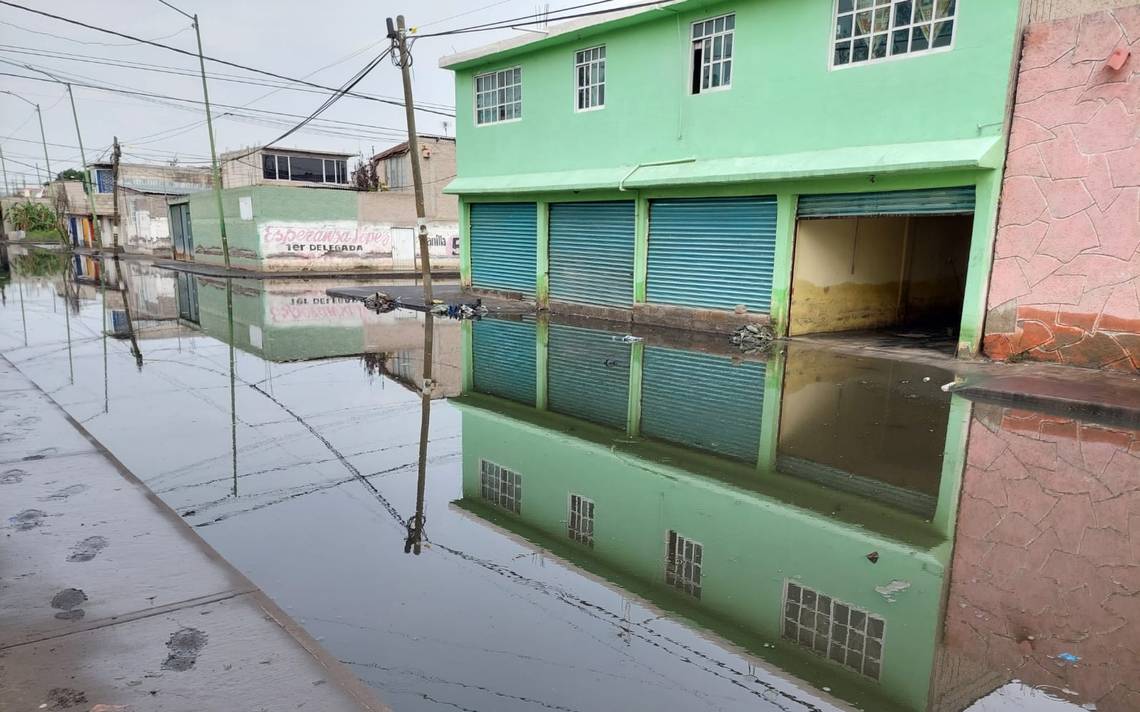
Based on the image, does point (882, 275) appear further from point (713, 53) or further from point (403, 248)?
point (403, 248)

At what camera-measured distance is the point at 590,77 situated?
16859 millimetres

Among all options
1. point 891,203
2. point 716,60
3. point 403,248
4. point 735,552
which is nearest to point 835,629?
point 735,552

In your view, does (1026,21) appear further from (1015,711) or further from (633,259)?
(1015,711)

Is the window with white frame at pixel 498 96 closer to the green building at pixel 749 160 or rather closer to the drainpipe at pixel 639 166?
the green building at pixel 749 160

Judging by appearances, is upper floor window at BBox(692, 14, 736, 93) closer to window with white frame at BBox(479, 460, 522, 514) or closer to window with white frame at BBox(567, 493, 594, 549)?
window with white frame at BBox(479, 460, 522, 514)

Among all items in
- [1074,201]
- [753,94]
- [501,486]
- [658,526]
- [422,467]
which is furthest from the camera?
[753,94]

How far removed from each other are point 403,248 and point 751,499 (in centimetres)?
3055

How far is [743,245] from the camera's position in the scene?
14141mm

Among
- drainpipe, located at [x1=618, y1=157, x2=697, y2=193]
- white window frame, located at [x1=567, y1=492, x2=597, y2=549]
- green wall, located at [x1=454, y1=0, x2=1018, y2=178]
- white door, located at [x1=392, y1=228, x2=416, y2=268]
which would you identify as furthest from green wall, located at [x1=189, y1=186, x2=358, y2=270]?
white window frame, located at [x1=567, y1=492, x2=597, y2=549]

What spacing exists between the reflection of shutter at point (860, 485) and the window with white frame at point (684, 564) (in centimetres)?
181

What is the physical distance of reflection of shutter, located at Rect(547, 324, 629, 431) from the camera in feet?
27.5

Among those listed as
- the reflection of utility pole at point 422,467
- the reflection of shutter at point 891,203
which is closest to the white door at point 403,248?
the reflection of utility pole at point 422,467

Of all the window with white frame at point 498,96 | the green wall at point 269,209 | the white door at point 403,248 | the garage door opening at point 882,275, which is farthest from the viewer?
the white door at point 403,248

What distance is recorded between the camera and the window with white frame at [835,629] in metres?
3.53
